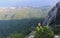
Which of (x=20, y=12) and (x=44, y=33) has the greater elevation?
(x=44, y=33)

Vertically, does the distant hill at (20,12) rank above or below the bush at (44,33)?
below

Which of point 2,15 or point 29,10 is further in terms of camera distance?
point 29,10

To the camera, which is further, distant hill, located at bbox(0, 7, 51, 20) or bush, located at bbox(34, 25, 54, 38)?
distant hill, located at bbox(0, 7, 51, 20)

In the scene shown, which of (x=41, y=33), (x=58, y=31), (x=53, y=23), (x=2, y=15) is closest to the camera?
(x=41, y=33)

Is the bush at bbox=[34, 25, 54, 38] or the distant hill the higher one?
the bush at bbox=[34, 25, 54, 38]

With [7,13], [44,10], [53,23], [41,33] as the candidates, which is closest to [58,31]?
[53,23]

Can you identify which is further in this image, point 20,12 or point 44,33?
point 20,12

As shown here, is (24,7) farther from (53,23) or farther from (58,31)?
(58,31)

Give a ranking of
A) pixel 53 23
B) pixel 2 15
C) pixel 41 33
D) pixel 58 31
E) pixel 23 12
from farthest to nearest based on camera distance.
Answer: pixel 23 12, pixel 2 15, pixel 53 23, pixel 58 31, pixel 41 33

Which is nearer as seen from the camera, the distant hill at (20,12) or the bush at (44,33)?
the bush at (44,33)

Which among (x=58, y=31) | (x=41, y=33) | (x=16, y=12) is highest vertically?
(x=41, y=33)

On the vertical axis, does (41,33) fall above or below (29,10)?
above
